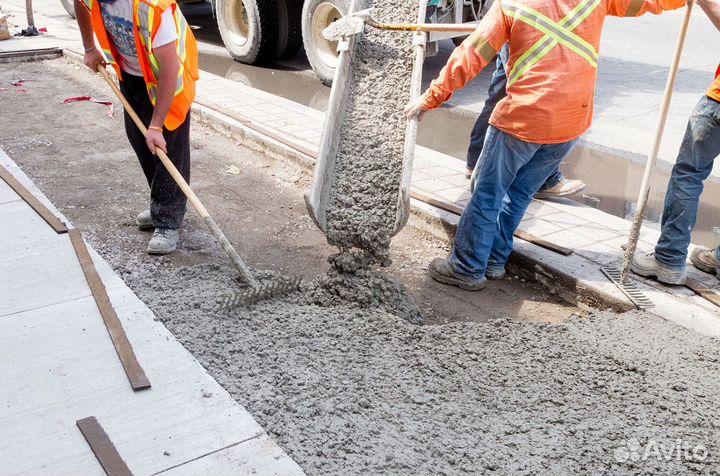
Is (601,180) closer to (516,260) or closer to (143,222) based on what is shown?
(516,260)

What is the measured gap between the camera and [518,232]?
14.5 ft

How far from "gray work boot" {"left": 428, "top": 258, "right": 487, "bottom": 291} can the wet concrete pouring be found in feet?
0.18

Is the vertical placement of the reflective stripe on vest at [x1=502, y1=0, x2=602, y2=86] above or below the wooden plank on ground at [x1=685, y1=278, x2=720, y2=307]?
above

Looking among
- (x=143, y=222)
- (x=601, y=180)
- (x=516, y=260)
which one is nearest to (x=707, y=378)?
(x=516, y=260)

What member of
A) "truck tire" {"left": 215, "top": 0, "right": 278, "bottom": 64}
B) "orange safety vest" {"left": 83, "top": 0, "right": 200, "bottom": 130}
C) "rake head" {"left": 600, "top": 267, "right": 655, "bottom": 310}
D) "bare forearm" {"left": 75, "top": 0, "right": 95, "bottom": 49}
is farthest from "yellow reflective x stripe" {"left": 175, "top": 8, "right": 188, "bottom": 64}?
"truck tire" {"left": 215, "top": 0, "right": 278, "bottom": 64}

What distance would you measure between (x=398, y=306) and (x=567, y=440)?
130 cm

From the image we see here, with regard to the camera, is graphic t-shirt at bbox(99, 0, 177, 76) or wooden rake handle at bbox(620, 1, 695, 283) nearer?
wooden rake handle at bbox(620, 1, 695, 283)

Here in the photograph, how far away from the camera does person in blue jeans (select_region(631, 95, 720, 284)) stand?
3732 millimetres

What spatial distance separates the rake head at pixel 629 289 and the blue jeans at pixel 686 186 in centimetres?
27

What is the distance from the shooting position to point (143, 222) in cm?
462

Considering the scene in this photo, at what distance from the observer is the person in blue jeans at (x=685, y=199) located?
3.73 metres

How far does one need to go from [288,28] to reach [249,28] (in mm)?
532

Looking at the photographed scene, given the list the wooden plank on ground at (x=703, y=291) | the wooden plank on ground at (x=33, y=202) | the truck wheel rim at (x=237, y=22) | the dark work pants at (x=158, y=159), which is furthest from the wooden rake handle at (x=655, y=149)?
the truck wheel rim at (x=237, y=22)

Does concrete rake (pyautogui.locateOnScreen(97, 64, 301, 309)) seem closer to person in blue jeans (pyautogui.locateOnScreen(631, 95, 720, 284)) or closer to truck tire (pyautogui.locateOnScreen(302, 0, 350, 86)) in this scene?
person in blue jeans (pyautogui.locateOnScreen(631, 95, 720, 284))
